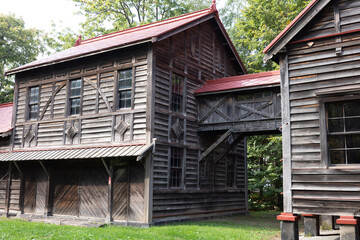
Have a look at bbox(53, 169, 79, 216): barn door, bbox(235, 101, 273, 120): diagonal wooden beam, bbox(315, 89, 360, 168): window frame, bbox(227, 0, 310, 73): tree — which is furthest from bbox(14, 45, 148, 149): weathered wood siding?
bbox(227, 0, 310, 73): tree

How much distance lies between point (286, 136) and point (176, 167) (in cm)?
645

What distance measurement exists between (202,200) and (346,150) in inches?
347

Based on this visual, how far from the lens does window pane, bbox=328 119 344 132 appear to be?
31.4 feet

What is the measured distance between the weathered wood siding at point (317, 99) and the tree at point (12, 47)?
31.4m

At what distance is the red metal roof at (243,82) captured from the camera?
15594 mm

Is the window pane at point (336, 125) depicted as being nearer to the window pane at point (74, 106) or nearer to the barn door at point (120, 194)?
the barn door at point (120, 194)

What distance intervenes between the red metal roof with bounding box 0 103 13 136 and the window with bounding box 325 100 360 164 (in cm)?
1532

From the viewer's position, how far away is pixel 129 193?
1462 centimetres

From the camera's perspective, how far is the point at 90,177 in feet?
52.6

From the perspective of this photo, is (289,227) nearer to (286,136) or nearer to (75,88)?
(286,136)

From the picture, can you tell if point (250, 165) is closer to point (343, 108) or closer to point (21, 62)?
point (343, 108)

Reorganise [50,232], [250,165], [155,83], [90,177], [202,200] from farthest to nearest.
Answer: [250,165] < [202,200] < [90,177] < [155,83] < [50,232]

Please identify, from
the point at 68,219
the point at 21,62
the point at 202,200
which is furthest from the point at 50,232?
the point at 21,62

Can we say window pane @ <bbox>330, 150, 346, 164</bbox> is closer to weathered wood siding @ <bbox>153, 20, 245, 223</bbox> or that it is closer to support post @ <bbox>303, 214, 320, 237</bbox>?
support post @ <bbox>303, 214, 320, 237</bbox>
